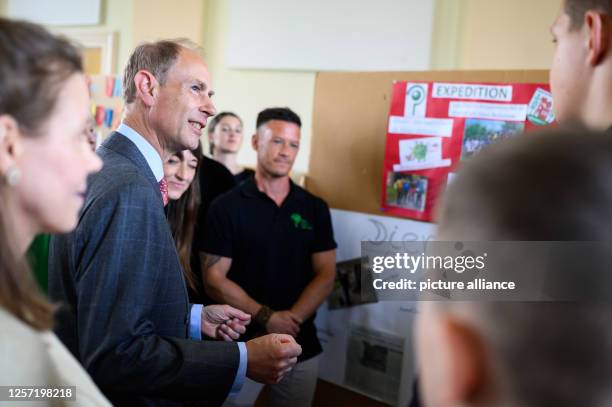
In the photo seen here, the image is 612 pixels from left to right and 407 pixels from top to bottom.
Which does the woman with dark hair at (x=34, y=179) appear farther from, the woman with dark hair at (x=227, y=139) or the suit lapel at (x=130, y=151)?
the woman with dark hair at (x=227, y=139)

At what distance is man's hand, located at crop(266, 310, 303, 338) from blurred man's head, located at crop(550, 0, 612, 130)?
1502 millimetres

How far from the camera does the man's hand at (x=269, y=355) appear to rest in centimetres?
130

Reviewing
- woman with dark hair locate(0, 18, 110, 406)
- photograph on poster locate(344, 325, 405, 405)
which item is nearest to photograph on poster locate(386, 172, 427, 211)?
photograph on poster locate(344, 325, 405, 405)

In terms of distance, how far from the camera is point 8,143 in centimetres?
73

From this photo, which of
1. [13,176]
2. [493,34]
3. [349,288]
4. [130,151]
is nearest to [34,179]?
[13,176]

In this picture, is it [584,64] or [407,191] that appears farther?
[407,191]

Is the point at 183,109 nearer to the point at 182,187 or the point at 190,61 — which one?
the point at 190,61

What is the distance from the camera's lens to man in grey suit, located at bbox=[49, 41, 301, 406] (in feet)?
3.74

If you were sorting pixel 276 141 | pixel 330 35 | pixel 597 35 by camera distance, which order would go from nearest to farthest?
pixel 597 35 → pixel 276 141 → pixel 330 35

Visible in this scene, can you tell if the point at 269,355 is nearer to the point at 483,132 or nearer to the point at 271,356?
the point at 271,356

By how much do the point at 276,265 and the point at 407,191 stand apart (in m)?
0.63

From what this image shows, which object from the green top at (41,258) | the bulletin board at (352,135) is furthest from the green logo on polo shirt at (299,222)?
the green top at (41,258)

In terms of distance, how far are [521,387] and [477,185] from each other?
18 cm

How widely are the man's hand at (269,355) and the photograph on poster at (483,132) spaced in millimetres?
1139
